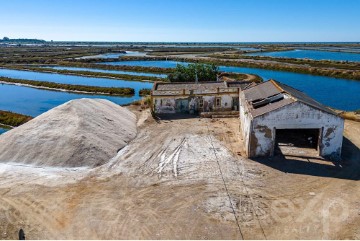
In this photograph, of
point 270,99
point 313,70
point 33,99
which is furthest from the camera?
point 313,70

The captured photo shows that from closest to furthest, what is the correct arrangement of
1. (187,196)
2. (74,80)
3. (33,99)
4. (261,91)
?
(187,196), (261,91), (33,99), (74,80)

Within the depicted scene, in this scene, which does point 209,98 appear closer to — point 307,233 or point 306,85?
point 307,233

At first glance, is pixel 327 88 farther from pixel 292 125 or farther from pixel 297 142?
pixel 292 125

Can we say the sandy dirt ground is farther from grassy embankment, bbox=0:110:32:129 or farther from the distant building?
grassy embankment, bbox=0:110:32:129

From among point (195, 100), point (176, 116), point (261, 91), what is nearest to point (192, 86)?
point (195, 100)

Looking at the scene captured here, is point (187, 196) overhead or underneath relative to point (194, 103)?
underneath

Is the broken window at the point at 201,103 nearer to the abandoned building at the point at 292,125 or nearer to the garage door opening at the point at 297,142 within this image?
the garage door opening at the point at 297,142
